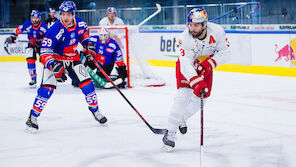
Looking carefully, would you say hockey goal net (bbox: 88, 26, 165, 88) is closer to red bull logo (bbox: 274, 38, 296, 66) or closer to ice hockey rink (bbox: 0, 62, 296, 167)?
ice hockey rink (bbox: 0, 62, 296, 167)

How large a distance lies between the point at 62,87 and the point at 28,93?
0.68 metres

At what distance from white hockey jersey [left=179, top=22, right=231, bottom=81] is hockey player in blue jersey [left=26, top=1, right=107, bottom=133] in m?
1.36

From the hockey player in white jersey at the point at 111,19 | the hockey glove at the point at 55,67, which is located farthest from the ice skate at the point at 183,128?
the hockey player in white jersey at the point at 111,19

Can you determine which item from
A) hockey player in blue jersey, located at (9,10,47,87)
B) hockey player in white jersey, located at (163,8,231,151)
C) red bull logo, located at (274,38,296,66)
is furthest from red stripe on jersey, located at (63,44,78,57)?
red bull logo, located at (274,38,296,66)

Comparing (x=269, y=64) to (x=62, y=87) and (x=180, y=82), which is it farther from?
(x=180, y=82)

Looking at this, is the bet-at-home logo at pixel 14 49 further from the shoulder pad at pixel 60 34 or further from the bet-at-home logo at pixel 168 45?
the shoulder pad at pixel 60 34

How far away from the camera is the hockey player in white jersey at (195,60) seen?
3516mm

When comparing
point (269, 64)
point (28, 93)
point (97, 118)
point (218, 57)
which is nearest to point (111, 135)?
point (97, 118)

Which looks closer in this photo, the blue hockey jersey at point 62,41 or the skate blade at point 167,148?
the skate blade at point 167,148

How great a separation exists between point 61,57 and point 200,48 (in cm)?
159

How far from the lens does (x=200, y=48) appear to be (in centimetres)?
368

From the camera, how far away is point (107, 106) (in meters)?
6.04

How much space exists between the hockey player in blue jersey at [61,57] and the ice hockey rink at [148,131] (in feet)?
0.95

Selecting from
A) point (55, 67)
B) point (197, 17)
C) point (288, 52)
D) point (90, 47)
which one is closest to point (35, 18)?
point (90, 47)
